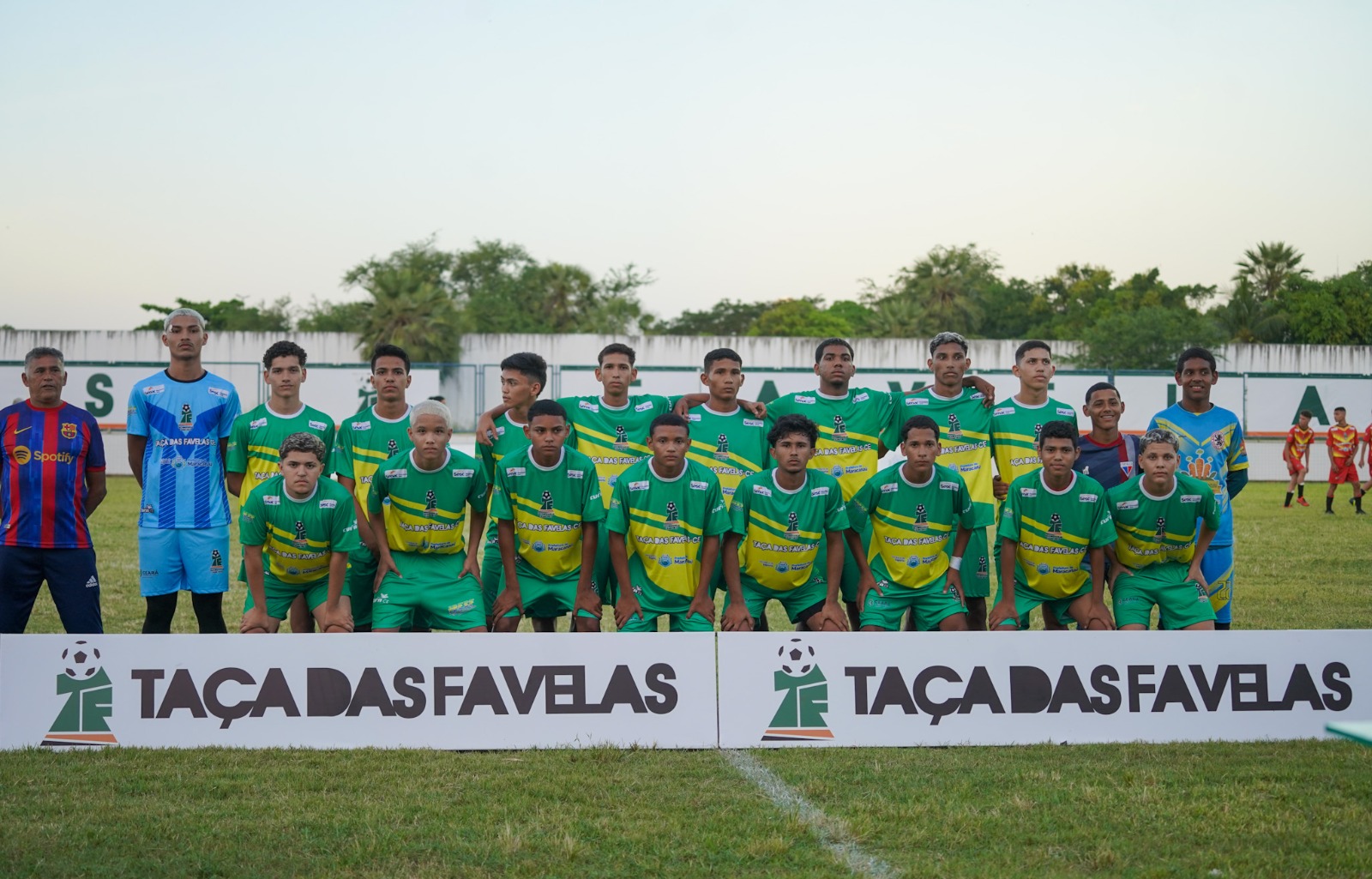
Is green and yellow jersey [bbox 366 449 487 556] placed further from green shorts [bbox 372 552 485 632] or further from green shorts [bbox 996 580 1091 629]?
green shorts [bbox 996 580 1091 629]

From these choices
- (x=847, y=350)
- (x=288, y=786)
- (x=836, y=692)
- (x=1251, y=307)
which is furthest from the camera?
(x=1251, y=307)

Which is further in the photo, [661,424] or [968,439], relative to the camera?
[968,439]

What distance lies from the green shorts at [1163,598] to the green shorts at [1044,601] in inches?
7.9

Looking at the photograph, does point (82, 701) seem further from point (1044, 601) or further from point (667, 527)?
point (1044, 601)

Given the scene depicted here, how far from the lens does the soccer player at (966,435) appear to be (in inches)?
267

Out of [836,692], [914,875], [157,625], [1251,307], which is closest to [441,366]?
[157,625]

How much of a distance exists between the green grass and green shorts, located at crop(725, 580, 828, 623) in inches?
97.0

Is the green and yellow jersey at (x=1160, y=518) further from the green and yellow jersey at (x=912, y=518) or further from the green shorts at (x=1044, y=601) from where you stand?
the green and yellow jersey at (x=912, y=518)

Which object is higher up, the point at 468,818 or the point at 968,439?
the point at 968,439

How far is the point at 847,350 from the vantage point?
676cm

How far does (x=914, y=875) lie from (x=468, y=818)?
5.23ft

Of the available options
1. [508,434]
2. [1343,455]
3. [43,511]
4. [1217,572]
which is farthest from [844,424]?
[1343,455]

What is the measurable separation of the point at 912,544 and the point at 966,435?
98 cm

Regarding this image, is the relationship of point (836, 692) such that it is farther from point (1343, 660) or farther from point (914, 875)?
point (1343, 660)
